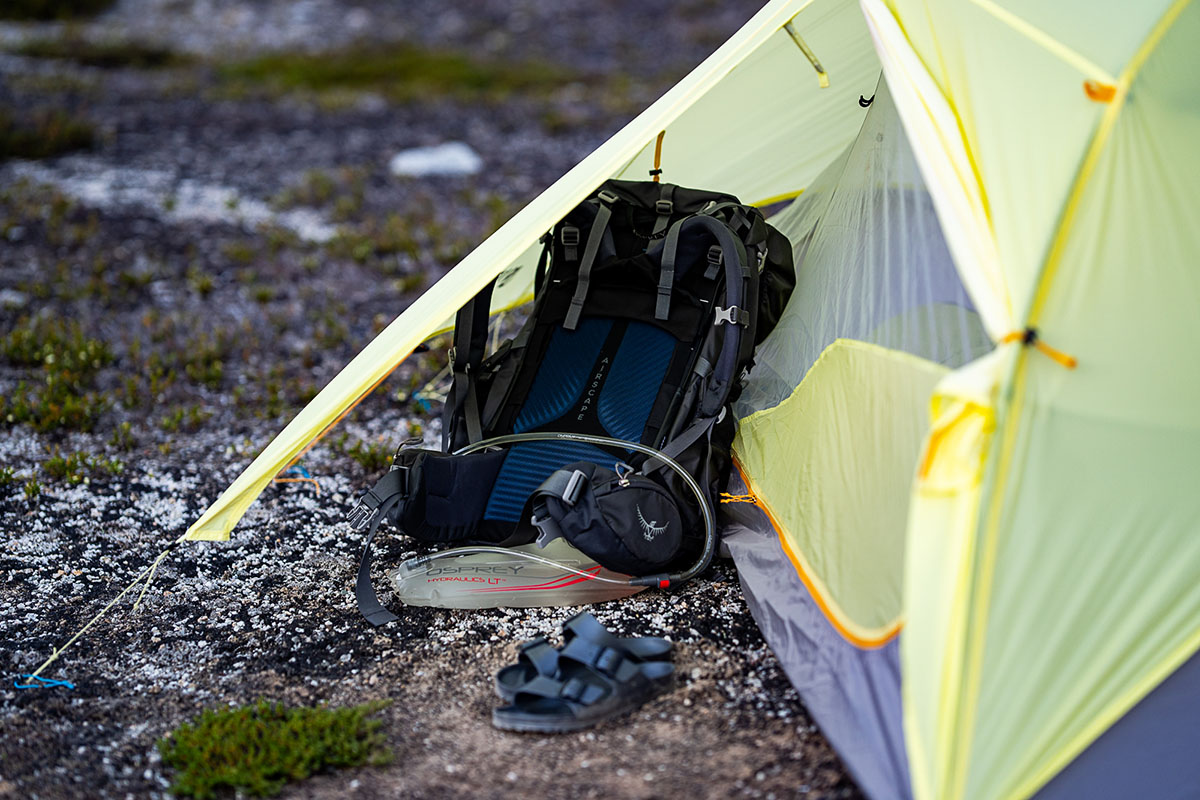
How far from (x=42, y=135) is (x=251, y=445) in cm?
609

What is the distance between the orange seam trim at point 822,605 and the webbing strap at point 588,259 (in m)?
0.90

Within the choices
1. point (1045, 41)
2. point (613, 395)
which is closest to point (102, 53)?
point (613, 395)

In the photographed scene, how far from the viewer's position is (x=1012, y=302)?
2.28m

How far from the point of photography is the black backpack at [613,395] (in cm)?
322

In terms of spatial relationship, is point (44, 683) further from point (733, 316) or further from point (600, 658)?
point (733, 316)

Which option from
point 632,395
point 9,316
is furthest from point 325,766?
point 9,316

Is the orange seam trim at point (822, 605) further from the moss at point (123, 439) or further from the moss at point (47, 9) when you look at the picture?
the moss at point (47, 9)

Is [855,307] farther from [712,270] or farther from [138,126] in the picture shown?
[138,126]

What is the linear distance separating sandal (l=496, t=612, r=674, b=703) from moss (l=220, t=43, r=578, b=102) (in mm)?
10047

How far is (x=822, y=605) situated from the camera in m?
2.81

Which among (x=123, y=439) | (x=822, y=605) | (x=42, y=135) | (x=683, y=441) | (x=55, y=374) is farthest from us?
(x=42, y=135)

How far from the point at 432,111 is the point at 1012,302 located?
32.6 feet

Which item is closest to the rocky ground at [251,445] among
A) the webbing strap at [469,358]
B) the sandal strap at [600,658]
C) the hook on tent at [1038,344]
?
the sandal strap at [600,658]

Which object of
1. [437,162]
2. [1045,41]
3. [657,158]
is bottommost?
[437,162]
